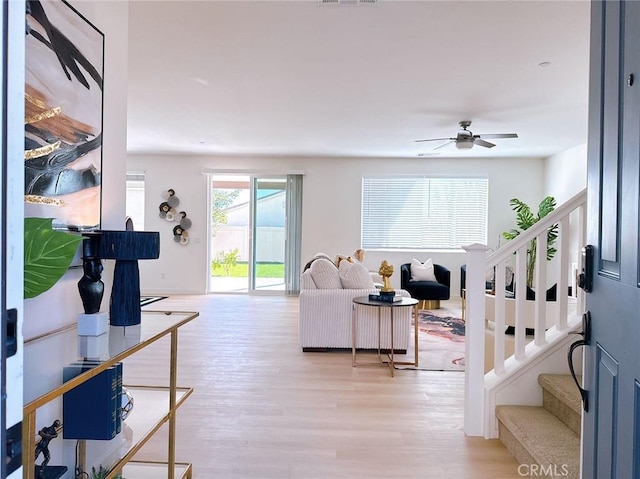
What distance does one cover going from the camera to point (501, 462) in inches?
86.7

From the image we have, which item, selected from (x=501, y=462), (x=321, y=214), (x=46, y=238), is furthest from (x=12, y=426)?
(x=321, y=214)

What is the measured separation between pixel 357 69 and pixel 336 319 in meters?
2.39

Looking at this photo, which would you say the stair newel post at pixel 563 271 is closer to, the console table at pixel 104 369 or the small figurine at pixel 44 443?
the console table at pixel 104 369

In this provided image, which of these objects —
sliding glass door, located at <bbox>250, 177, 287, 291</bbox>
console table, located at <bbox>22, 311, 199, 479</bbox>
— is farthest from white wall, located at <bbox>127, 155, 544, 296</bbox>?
console table, located at <bbox>22, 311, 199, 479</bbox>

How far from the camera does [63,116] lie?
1.50 m

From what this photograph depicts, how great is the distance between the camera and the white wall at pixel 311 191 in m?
7.71

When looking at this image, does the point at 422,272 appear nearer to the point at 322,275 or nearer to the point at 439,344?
the point at 439,344

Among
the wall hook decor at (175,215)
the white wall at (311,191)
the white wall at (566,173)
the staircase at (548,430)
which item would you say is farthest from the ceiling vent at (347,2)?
the wall hook decor at (175,215)

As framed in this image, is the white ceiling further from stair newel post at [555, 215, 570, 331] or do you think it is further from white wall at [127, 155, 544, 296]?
white wall at [127, 155, 544, 296]

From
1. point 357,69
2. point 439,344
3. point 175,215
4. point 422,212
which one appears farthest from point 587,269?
point 175,215

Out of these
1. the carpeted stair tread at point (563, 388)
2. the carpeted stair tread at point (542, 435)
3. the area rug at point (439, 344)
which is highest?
the carpeted stair tread at point (563, 388)

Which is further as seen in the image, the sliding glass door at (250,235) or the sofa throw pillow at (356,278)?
the sliding glass door at (250,235)

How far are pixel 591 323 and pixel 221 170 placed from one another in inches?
284

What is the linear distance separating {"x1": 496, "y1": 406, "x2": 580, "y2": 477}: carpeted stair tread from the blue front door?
0.82 meters
